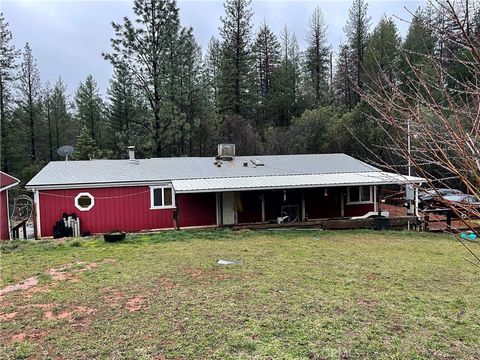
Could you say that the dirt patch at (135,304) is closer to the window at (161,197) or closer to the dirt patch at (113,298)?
the dirt patch at (113,298)

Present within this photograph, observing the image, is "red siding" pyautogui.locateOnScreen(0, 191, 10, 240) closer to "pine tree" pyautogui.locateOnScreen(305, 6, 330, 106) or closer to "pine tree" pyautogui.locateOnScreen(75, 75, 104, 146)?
"pine tree" pyautogui.locateOnScreen(75, 75, 104, 146)

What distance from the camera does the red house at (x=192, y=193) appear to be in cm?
1422

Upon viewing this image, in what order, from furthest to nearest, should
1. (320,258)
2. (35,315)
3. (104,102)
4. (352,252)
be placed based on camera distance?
(104,102) → (352,252) → (320,258) → (35,315)

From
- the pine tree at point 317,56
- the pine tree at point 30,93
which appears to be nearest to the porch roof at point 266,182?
the pine tree at point 317,56

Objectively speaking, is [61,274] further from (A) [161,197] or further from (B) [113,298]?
(A) [161,197]

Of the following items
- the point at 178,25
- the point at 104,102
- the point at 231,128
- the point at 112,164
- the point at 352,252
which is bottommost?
the point at 352,252

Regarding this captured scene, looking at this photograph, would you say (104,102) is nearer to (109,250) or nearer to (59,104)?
(59,104)

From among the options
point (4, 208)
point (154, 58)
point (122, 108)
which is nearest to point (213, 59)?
point (154, 58)

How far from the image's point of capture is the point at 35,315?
5430mm

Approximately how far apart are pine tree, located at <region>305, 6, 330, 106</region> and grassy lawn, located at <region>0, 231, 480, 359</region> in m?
26.6

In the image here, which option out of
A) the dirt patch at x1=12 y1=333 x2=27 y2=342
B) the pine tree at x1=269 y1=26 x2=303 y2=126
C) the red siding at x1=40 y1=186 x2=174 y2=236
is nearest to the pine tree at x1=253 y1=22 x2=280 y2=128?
the pine tree at x1=269 y1=26 x2=303 y2=126

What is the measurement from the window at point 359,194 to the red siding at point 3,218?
14084 mm

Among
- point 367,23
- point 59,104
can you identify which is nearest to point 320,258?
point 367,23

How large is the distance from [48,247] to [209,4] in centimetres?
1114
